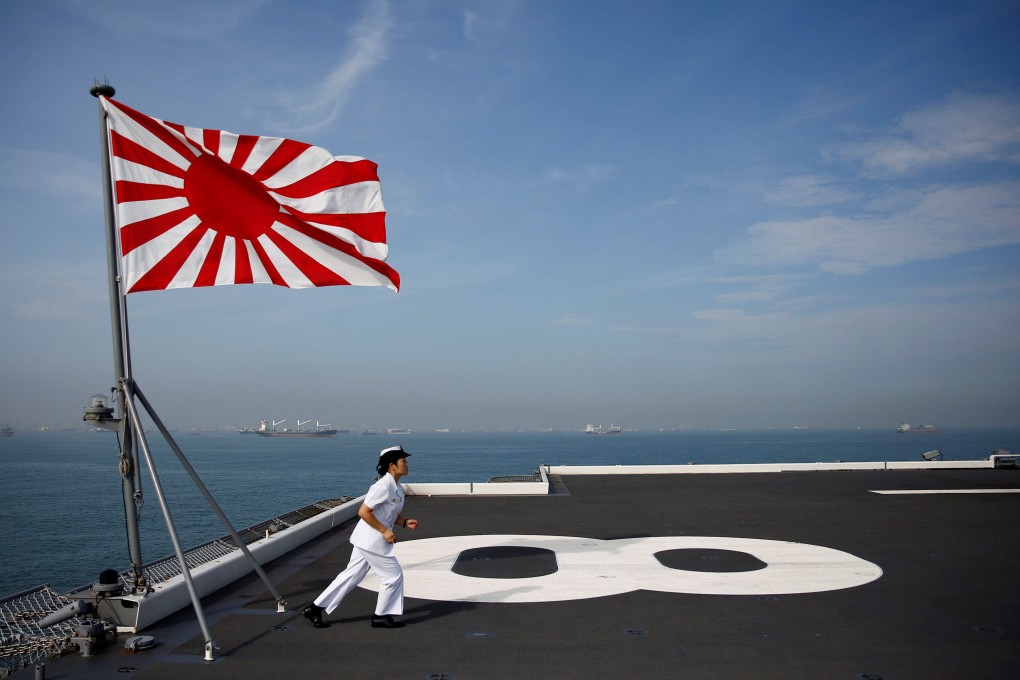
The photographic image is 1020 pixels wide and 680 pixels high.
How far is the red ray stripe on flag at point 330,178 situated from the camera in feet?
26.2

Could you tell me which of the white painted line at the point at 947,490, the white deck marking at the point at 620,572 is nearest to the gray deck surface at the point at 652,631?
the white deck marking at the point at 620,572

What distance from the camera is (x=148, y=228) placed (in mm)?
7215

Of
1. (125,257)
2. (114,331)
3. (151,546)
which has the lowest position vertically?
(151,546)

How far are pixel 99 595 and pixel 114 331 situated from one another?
2472mm

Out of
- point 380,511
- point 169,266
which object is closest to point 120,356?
point 169,266

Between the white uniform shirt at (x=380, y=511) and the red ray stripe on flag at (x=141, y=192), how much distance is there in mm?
3540

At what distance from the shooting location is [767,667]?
582cm

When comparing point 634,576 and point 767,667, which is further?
point 634,576

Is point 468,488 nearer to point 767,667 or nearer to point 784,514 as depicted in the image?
point 784,514

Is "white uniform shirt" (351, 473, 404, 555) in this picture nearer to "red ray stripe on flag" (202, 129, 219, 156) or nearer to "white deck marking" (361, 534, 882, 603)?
"white deck marking" (361, 534, 882, 603)

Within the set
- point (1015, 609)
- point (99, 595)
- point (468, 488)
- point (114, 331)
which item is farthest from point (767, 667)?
point (468, 488)

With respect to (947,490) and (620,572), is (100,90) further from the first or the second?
(947,490)

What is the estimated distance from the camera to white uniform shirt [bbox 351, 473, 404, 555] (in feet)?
23.3

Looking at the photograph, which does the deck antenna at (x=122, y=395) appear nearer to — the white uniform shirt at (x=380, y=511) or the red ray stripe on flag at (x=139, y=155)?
the red ray stripe on flag at (x=139, y=155)
